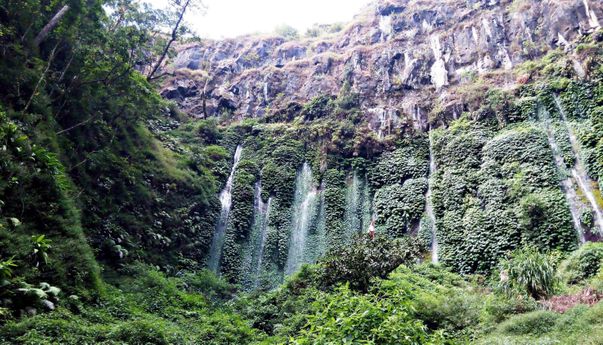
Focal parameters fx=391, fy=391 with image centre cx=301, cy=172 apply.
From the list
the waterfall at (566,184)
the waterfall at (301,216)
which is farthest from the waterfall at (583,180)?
the waterfall at (301,216)

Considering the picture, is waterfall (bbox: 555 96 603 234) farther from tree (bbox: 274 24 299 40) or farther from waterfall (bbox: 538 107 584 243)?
tree (bbox: 274 24 299 40)

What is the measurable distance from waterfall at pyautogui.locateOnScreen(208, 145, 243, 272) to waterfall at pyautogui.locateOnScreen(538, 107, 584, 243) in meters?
15.8

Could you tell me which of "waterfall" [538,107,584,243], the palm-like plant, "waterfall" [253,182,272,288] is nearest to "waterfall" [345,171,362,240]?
"waterfall" [253,182,272,288]

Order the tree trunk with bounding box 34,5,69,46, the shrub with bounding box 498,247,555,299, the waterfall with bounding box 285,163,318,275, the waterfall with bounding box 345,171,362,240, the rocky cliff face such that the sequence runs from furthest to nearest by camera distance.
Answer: the rocky cliff face, the waterfall with bounding box 345,171,362,240, the waterfall with bounding box 285,163,318,275, the tree trunk with bounding box 34,5,69,46, the shrub with bounding box 498,247,555,299

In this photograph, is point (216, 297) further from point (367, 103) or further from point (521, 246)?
point (367, 103)

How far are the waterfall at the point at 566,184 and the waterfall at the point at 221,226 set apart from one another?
1584 cm

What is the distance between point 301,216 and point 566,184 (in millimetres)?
12759

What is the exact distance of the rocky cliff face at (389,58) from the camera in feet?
81.5

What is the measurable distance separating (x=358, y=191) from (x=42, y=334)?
17.9 meters

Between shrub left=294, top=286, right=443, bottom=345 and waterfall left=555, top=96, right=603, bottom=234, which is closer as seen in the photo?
shrub left=294, top=286, right=443, bottom=345

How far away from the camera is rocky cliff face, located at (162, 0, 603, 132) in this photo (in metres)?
24.8

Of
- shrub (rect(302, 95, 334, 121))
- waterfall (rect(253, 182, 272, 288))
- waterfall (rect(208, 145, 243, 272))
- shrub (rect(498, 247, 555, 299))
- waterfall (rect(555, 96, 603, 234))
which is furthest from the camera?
shrub (rect(302, 95, 334, 121))

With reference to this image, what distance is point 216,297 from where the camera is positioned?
51.3 ft

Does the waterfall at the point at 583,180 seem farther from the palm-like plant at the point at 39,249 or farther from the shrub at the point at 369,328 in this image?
the palm-like plant at the point at 39,249
